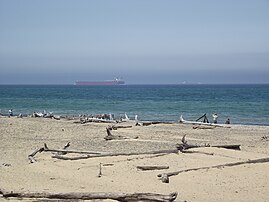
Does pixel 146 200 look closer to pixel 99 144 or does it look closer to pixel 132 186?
pixel 132 186

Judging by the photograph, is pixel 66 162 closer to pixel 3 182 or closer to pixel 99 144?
pixel 3 182

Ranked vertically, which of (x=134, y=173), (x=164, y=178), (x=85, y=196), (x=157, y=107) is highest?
(x=85, y=196)

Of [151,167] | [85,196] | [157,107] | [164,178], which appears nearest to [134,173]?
[151,167]

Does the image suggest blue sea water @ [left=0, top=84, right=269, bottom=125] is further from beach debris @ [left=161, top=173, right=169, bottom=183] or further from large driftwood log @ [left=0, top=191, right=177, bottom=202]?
large driftwood log @ [left=0, top=191, right=177, bottom=202]

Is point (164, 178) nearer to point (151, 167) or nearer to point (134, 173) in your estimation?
point (134, 173)

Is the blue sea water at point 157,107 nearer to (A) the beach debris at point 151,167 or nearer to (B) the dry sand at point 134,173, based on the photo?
(B) the dry sand at point 134,173

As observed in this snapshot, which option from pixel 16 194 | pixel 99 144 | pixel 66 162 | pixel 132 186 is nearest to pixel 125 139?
pixel 99 144

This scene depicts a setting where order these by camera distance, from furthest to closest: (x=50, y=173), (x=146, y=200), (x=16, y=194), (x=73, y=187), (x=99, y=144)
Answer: (x=99, y=144) < (x=50, y=173) < (x=73, y=187) < (x=16, y=194) < (x=146, y=200)

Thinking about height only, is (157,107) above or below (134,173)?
below

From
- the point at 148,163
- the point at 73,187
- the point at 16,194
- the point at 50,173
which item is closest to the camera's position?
the point at 16,194

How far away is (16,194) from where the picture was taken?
37.2ft

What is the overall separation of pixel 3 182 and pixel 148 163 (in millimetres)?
5164

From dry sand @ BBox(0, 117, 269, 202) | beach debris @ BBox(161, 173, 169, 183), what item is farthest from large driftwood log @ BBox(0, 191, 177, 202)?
beach debris @ BBox(161, 173, 169, 183)

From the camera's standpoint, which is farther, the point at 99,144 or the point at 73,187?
the point at 99,144
